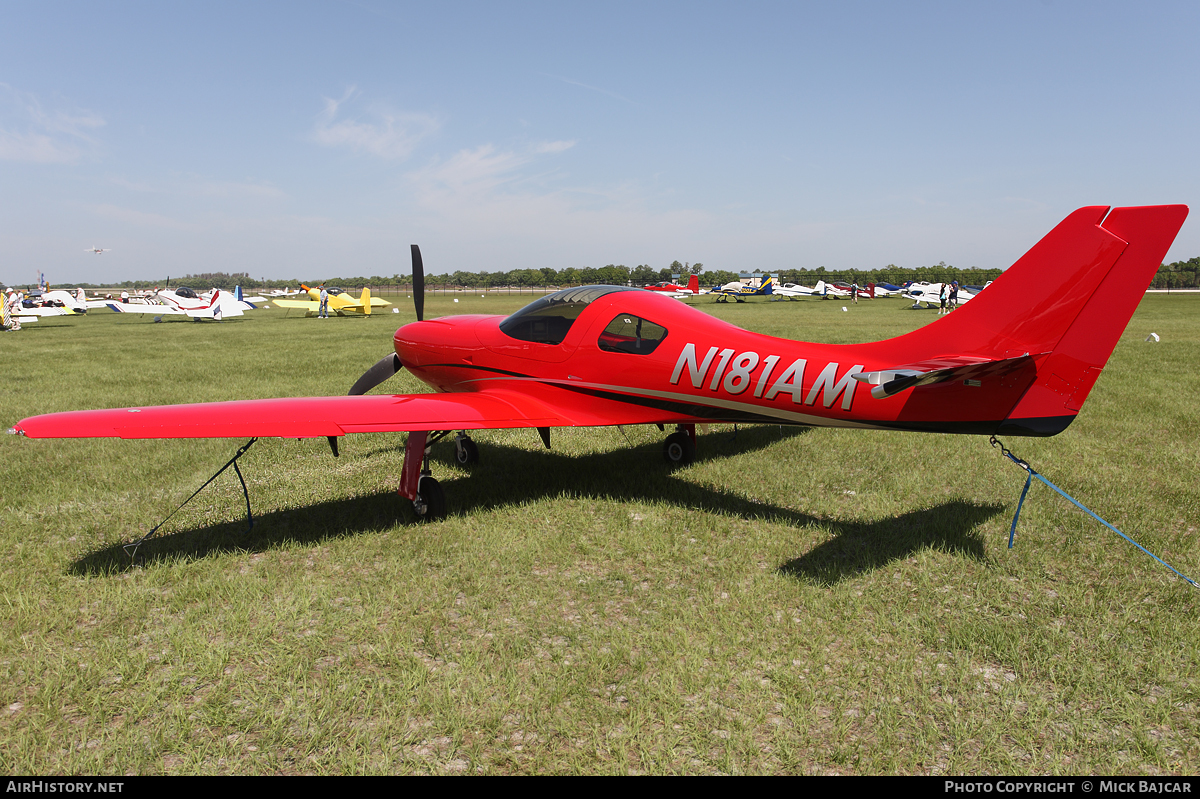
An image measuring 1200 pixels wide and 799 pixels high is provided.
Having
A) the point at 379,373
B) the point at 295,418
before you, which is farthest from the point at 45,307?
the point at 295,418

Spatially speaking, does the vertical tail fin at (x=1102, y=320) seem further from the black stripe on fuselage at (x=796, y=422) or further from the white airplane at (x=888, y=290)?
the white airplane at (x=888, y=290)

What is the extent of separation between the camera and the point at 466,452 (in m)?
8.14

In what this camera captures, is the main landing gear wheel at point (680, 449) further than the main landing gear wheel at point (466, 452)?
No

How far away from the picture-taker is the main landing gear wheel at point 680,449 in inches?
311

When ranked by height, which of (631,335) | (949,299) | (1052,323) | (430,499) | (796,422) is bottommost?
(430,499)

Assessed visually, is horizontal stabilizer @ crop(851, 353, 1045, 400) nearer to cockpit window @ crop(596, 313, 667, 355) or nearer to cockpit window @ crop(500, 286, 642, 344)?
cockpit window @ crop(596, 313, 667, 355)

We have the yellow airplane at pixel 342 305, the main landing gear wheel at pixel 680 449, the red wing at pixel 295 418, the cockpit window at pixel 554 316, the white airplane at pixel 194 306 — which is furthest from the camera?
the yellow airplane at pixel 342 305

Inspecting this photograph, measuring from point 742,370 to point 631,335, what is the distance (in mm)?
1252

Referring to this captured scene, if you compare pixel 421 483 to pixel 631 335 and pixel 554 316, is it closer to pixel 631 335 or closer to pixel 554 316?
pixel 554 316

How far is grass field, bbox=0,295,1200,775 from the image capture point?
10.4 ft

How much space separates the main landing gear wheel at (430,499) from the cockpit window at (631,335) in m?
2.20

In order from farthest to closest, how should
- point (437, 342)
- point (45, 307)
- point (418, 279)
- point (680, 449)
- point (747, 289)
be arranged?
point (747, 289) < point (45, 307) < point (418, 279) < point (680, 449) < point (437, 342)

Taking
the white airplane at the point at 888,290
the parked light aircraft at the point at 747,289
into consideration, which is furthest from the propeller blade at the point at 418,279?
the white airplane at the point at 888,290
